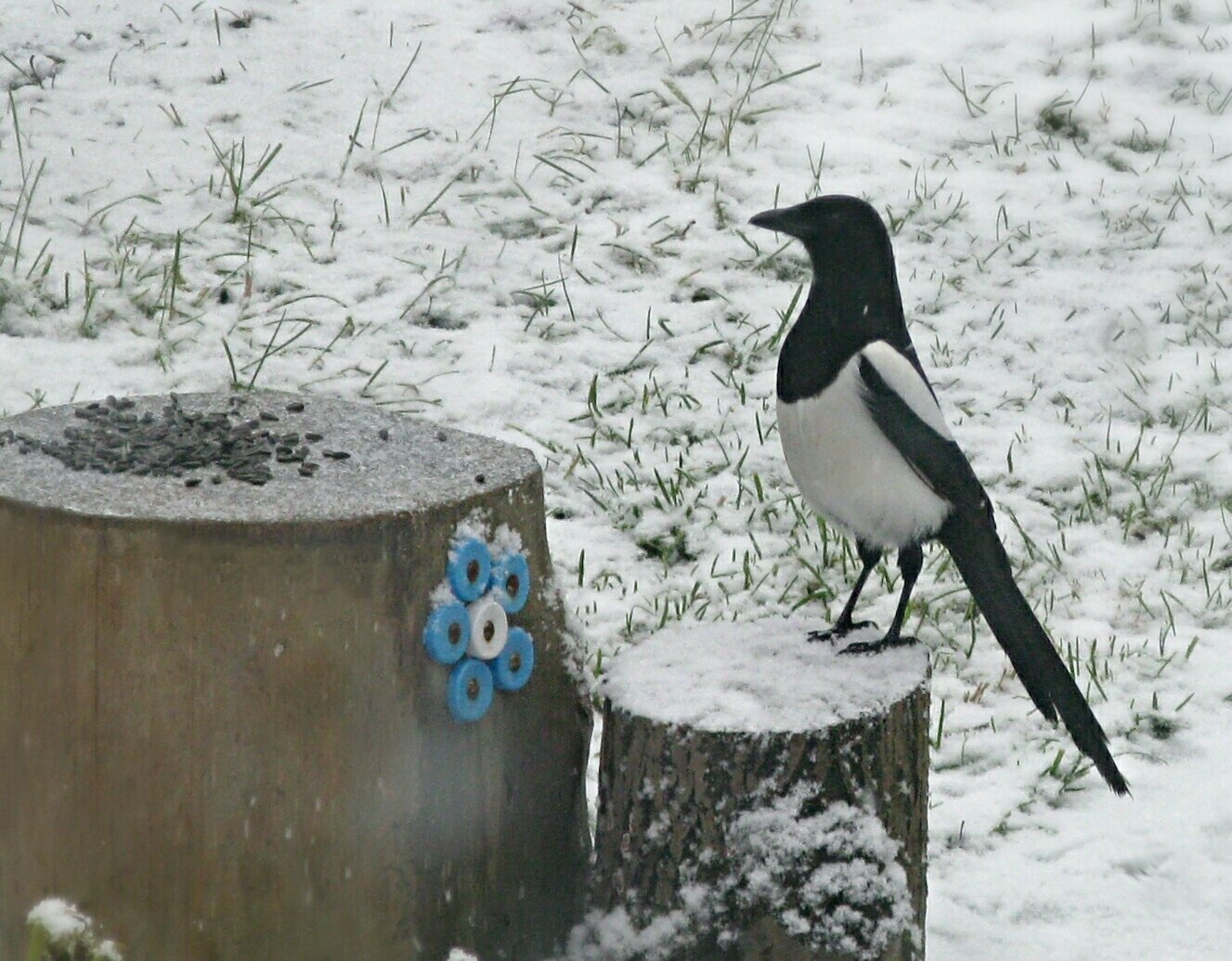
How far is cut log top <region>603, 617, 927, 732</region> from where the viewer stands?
2359 mm

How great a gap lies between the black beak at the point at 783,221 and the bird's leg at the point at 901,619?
56 cm

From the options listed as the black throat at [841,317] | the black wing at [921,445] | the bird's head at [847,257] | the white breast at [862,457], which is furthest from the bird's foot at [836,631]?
the bird's head at [847,257]

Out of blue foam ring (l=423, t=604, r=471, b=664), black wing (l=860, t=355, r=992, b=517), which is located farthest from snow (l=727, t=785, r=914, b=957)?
black wing (l=860, t=355, r=992, b=517)

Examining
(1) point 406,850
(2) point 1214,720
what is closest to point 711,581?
(2) point 1214,720

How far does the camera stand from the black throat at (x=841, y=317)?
2.67 metres

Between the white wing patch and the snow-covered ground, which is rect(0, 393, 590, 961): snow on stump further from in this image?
the snow-covered ground

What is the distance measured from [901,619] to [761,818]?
0.57 meters

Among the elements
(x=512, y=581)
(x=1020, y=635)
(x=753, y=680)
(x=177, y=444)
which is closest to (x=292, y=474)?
(x=177, y=444)

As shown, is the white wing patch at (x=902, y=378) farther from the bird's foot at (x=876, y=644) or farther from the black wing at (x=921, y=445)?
the bird's foot at (x=876, y=644)

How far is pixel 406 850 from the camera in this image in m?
2.25

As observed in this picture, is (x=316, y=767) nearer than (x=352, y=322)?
Yes

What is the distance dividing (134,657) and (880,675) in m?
1.07

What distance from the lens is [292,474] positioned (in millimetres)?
2367

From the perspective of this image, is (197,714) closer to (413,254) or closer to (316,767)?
(316,767)
